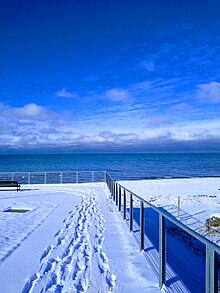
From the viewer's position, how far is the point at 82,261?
3.83 metres

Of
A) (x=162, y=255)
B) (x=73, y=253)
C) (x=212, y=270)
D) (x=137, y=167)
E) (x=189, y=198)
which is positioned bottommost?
(x=137, y=167)

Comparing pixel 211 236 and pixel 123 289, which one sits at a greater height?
pixel 123 289

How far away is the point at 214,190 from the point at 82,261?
1659cm

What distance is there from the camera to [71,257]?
156 inches

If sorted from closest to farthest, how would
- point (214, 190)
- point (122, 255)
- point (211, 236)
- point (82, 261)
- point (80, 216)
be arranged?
point (82, 261), point (122, 255), point (80, 216), point (211, 236), point (214, 190)

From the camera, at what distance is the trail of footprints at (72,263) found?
3.07 metres

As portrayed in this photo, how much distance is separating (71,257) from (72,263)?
24 cm

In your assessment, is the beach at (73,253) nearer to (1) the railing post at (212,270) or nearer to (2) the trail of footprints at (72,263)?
(2) the trail of footprints at (72,263)

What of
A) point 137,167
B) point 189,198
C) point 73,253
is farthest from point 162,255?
point 137,167

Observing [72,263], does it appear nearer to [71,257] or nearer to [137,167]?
[71,257]

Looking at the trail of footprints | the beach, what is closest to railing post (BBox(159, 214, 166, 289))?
the beach

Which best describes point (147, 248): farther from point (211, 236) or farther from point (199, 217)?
point (199, 217)

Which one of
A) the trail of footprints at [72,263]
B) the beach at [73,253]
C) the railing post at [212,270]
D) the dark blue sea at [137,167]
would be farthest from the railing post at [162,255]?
the dark blue sea at [137,167]

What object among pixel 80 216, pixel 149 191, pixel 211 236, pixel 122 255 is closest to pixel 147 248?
pixel 122 255
